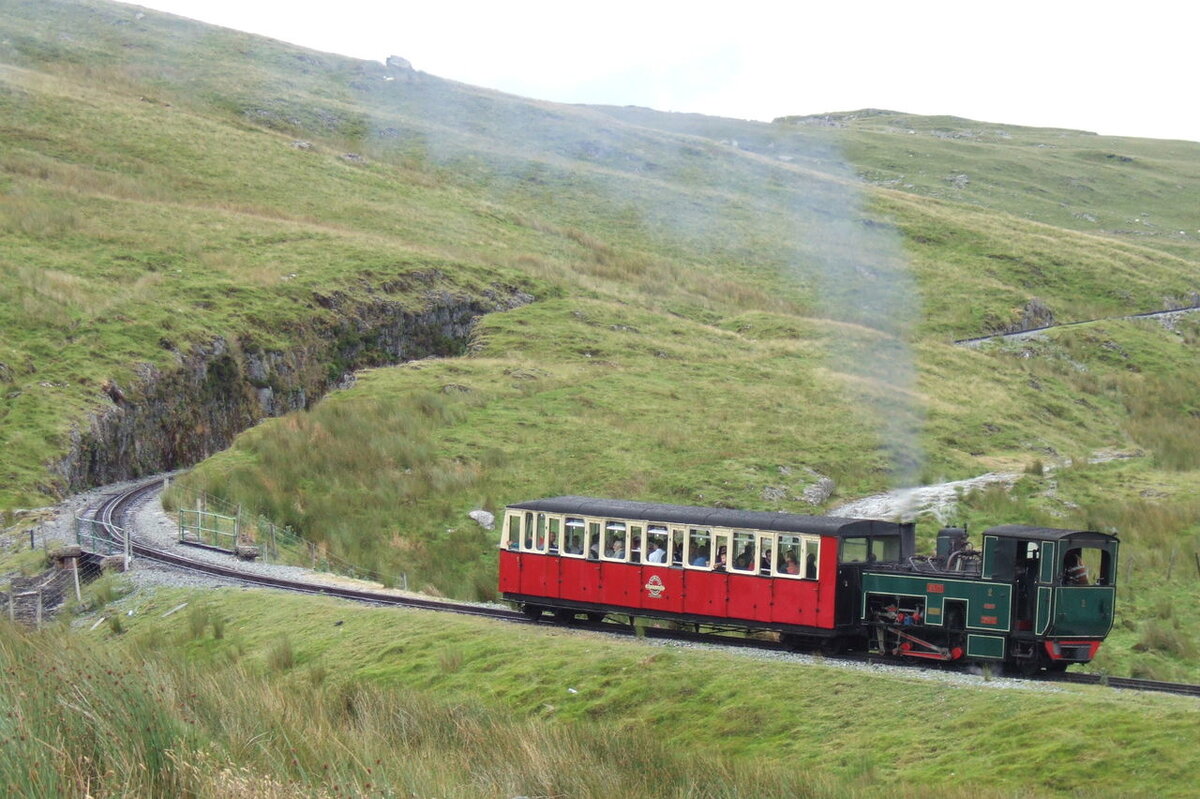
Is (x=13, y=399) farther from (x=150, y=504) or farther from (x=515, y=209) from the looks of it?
(x=515, y=209)

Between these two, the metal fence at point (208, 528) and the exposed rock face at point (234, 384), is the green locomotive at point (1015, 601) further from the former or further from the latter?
the exposed rock face at point (234, 384)

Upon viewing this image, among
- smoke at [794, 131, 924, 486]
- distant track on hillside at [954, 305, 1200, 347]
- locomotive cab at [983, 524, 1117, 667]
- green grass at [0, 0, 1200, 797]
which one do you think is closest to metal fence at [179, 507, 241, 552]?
green grass at [0, 0, 1200, 797]

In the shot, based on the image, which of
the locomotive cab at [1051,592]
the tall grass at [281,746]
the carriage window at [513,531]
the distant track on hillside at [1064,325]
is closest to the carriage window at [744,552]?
the locomotive cab at [1051,592]

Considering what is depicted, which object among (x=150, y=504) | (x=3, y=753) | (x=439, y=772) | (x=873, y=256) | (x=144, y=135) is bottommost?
(x=150, y=504)

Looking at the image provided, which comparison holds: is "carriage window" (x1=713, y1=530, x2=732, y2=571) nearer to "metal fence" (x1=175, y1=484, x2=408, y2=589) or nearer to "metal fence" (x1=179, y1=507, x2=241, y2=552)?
"metal fence" (x1=175, y1=484, x2=408, y2=589)

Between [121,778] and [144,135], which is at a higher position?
[144,135]

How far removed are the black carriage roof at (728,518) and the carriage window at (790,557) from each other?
175 millimetres

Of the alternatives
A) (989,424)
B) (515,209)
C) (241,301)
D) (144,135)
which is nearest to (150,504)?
(241,301)

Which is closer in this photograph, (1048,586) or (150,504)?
(1048,586)

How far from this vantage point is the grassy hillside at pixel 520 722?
388 inches

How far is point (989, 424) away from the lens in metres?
46.3

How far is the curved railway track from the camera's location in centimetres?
1753

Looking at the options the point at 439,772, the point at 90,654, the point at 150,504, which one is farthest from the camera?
the point at 150,504

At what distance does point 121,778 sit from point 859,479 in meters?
31.0
